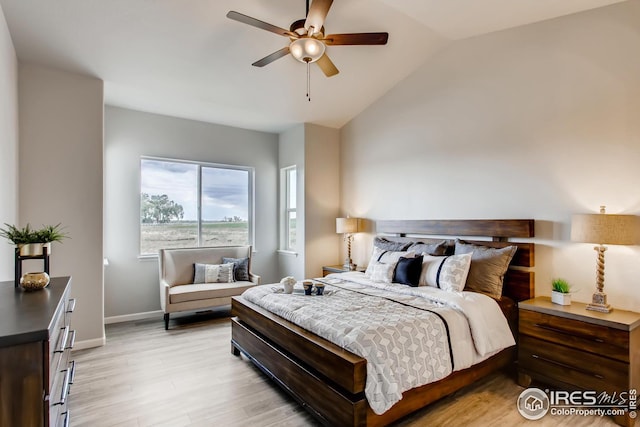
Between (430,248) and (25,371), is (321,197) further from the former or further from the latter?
(25,371)

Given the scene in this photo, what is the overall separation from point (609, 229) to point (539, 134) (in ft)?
3.67

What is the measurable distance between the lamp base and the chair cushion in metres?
3.83

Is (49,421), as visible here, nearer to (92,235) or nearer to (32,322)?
(32,322)

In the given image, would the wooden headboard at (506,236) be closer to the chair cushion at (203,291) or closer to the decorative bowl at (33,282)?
the chair cushion at (203,291)

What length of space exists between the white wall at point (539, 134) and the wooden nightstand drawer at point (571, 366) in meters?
0.62

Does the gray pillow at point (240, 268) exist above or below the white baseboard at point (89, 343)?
above

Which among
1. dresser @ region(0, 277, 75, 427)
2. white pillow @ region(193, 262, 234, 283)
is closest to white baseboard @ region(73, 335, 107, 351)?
white pillow @ region(193, 262, 234, 283)

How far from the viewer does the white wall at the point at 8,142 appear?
2.60 meters

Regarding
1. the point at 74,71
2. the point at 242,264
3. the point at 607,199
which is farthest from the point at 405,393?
the point at 74,71

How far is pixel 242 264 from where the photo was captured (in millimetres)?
5012

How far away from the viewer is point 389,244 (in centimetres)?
438

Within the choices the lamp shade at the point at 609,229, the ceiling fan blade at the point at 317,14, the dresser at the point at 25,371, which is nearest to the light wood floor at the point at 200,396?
the lamp shade at the point at 609,229

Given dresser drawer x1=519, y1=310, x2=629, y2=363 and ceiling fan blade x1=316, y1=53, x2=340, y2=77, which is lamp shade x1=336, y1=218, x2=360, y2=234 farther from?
dresser drawer x1=519, y1=310, x2=629, y2=363

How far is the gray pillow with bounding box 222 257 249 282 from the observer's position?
495 cm
